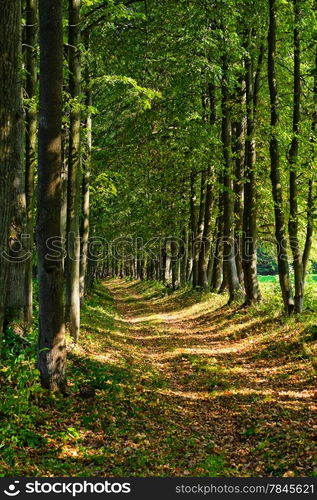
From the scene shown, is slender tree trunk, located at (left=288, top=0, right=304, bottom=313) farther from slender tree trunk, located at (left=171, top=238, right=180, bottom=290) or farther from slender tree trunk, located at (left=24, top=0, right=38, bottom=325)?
slender tree trunk, located at (left=171, top=238, right=180, bottom=290)

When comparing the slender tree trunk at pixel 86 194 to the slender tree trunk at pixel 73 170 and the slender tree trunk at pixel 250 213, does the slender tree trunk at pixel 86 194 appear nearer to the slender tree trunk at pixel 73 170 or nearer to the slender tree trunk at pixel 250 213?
the slender tree trunk at pixel 73 170

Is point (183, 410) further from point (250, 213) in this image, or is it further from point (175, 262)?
point (175, 262)

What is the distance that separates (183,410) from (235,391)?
5.24 feet

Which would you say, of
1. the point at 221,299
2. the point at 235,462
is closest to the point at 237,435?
the point at 235,462

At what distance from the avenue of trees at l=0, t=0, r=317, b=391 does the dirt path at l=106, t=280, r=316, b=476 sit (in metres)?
2.18

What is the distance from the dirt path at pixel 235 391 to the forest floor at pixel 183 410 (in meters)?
0.02

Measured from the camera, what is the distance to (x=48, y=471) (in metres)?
5.91

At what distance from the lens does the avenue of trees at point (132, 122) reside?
8023 mm

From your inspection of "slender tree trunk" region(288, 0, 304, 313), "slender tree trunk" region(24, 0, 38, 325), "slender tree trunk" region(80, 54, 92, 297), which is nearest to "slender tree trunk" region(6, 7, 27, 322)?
"slender tree trunk" region(24, 0, 38, 325)

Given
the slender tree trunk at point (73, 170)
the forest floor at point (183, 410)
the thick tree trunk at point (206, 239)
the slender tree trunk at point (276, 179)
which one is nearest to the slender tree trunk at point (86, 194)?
the slender tree trunk at point (73, 170)

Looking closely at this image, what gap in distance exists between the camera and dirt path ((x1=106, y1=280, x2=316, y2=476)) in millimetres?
6934

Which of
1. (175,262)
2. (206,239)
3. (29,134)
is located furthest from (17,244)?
(175,262)

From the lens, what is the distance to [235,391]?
10492 millimetres

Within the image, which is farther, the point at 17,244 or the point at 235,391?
the point at 235,391
